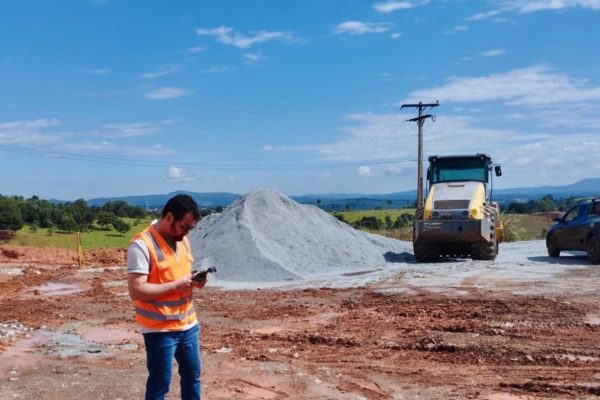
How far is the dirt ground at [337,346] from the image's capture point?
6.89 metres

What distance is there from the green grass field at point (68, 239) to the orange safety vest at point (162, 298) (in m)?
28.9

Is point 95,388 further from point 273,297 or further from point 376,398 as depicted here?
point 273,297

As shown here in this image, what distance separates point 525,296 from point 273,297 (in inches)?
207

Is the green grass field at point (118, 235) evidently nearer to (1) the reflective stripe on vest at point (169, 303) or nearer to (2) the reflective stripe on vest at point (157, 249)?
(1) the reflective stripe on vest at point (169, 303)

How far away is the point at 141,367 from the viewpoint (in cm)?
795

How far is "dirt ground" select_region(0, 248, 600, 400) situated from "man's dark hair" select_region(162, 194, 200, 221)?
2.90 m

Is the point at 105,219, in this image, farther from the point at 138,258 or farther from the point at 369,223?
the point at 138,258

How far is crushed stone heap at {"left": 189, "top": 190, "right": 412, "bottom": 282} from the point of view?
1892cm

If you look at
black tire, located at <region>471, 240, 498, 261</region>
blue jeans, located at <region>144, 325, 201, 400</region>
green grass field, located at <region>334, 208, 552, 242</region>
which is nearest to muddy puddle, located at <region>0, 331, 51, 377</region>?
blue jeans, located at <region>144, 325, 201, 400</region>

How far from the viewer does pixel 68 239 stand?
37812mm

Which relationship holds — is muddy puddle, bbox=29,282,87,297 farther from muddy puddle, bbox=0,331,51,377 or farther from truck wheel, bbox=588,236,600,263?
truck wheel, bbox=588,236,600,263

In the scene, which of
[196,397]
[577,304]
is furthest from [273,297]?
[196,397]

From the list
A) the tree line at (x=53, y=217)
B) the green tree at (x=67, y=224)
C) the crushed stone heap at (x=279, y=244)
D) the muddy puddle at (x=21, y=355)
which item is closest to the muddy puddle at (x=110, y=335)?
the muddy puddle at (x=21, y=355)

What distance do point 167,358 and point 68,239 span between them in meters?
35.7
